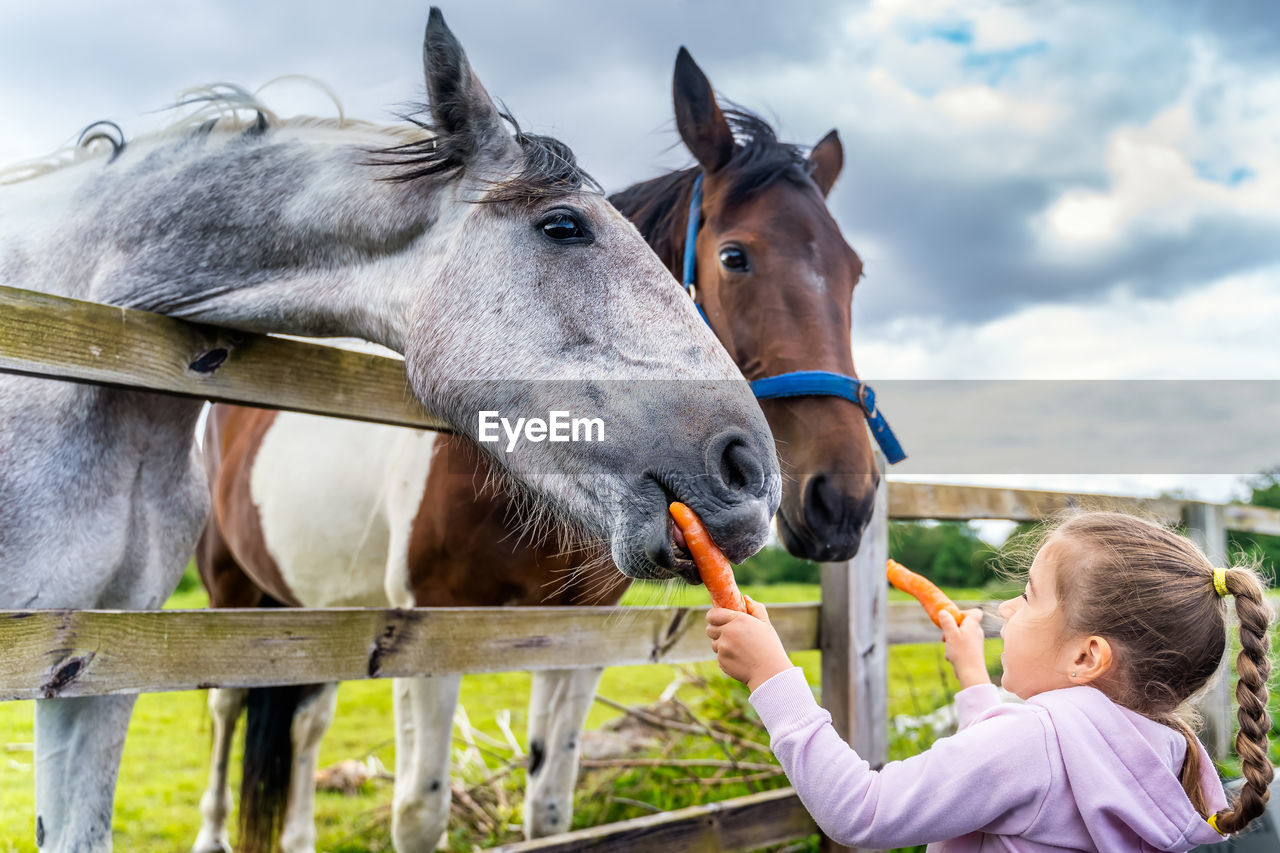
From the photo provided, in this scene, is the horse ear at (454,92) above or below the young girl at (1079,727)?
above

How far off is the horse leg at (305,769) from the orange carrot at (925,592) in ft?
8.73

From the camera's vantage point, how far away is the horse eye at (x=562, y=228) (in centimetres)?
175

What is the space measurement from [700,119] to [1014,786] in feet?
7.31

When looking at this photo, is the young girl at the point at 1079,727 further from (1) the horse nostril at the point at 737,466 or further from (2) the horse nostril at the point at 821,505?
(2) the horse nostril at the point at 821,505

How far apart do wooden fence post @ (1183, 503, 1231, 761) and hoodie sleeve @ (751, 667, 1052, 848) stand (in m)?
3.79

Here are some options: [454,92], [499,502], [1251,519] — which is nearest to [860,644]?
[499,502]

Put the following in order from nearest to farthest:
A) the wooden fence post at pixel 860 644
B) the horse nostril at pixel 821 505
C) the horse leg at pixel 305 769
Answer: the horse nostril at pixel 821 505 → the wooden fence post at pixel 860 644 → the horse leg at pixel 305 769

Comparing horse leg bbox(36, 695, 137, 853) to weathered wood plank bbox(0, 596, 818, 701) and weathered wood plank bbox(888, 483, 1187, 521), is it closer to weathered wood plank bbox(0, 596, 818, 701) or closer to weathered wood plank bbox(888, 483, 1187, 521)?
weathered wood plank bbox(0, 596, 818, 701)

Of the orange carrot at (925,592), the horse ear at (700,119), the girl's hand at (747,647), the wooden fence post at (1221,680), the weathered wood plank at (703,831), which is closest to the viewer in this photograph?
the girl's hand at (747,647)

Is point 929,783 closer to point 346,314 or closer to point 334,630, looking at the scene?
point 334,630

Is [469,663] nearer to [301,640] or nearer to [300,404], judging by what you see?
[301,640]

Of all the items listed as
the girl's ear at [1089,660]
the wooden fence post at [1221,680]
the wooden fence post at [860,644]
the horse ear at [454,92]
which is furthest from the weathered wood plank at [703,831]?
the wooden fence post at [1221,680]

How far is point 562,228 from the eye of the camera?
5.74ft

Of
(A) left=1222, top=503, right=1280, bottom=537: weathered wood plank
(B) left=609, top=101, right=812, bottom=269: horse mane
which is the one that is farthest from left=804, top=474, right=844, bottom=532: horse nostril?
(A) left=1222, top=503, right=1280, bottom=537: weathered wood plank
